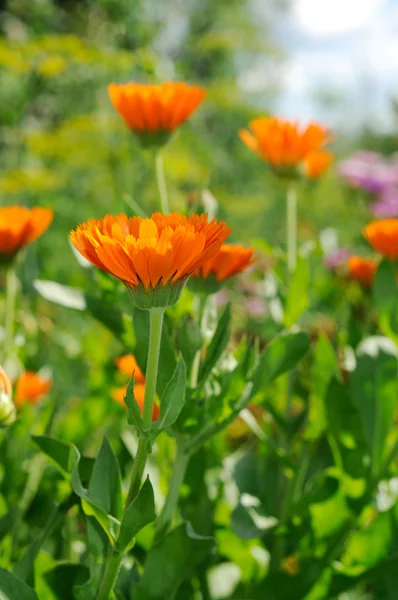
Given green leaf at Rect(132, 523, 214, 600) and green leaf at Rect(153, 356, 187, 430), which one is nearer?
green leaf at Rect(153, 356, 187, 430)

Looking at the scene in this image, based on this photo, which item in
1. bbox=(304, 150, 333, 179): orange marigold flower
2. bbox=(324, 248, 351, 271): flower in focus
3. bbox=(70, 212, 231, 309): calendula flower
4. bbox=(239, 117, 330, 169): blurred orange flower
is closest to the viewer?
bbox=(70, 212, 231, 309): calendula flower

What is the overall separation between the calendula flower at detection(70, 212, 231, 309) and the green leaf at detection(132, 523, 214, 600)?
237mm

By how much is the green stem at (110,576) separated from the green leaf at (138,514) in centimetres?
3

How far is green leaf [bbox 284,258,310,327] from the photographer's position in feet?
2.44

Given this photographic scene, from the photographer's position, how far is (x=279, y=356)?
0.58 meters

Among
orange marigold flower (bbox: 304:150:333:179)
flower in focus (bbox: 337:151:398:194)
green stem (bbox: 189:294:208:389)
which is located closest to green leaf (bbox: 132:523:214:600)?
green stem (bbox: 189:294:208:389)

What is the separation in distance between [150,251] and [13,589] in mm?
297

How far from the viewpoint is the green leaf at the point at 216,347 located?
55cm

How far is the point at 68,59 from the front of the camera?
2672 mm

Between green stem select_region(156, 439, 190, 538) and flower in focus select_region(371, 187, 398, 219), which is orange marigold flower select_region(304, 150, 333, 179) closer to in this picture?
flower in focus select_region(371, 187, 398, 219)

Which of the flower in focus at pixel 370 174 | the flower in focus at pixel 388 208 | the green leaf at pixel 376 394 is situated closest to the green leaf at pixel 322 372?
the green leaf at pixel 376 394

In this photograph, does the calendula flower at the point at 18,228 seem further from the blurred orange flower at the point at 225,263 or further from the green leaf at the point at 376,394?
the green leaf at the point at 376,394

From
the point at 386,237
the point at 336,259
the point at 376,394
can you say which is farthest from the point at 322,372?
the point at 336,259

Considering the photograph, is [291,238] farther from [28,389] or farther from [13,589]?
[13,589]
